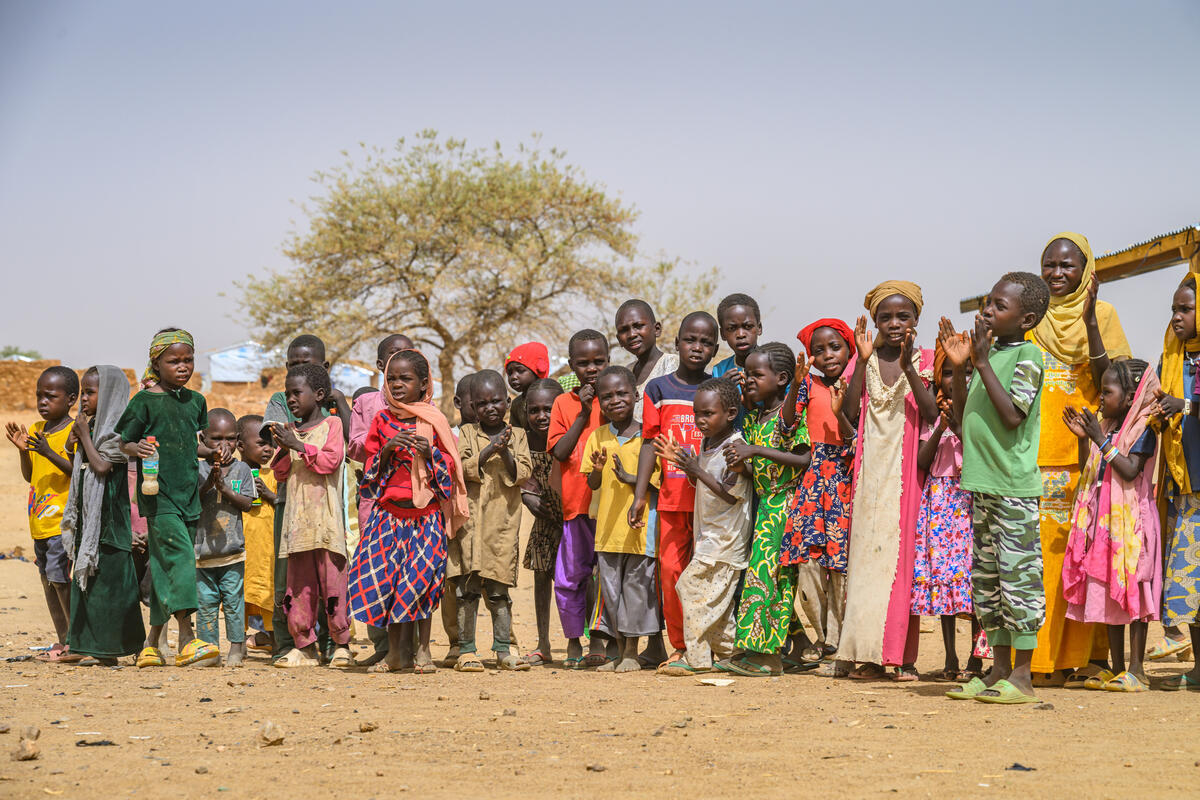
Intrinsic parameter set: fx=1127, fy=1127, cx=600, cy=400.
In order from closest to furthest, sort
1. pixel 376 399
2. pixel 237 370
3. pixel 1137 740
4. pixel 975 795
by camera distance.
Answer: pixel 975 795 → pixel 1137 740 → pixel 376 399 → pixel 237 370

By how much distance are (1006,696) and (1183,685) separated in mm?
1412

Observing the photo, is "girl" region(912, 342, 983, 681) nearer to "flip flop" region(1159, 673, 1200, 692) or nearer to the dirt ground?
the dirt ground

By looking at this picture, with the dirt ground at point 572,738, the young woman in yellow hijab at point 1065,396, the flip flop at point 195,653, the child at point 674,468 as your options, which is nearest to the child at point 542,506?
the child at point 674,468

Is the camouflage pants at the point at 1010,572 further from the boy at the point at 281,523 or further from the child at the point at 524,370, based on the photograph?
the boy at the point at 281,523

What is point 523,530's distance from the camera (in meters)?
18.0

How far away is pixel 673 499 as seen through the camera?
281 inches

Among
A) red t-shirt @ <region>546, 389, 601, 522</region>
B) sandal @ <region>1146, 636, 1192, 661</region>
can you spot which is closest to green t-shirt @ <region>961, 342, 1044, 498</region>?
red t-shirt @ <region>546, 389, 601, 522</region>

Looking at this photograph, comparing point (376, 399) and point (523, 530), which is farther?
point (523, 530)

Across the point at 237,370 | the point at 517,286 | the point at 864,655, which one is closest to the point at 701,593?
the point at 864,655

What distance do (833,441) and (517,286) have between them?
64.6 feet

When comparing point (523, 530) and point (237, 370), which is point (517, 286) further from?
point (237, 370)

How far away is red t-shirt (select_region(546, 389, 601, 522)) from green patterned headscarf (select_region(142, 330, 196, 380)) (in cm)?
246

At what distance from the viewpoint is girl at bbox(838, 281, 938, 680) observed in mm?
6387

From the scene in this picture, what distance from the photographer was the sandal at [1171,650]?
7.79m
